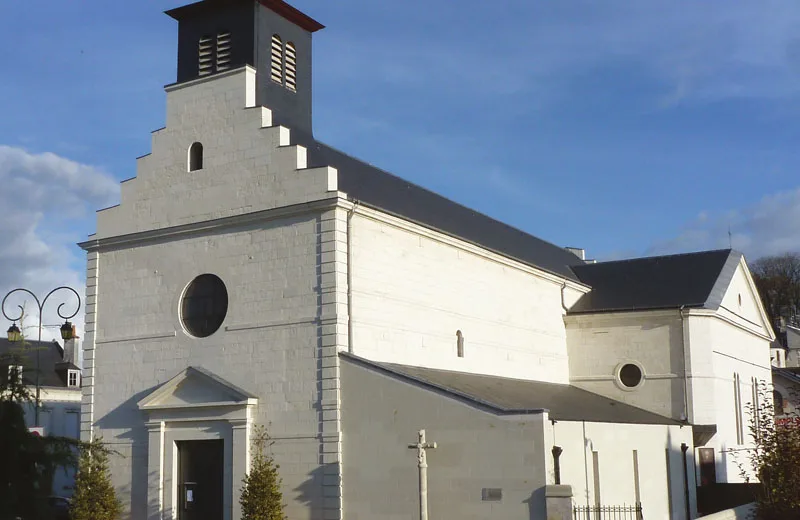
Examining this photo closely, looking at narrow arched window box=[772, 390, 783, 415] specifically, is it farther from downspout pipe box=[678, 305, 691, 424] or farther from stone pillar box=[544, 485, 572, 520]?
stone pillar box=[544, 485, 572, 520]

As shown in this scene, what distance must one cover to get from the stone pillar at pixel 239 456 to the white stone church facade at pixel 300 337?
0.15 feet

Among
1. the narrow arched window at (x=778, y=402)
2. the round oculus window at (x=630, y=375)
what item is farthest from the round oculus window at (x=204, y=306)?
the narrow arched window at (x=778, y=402)

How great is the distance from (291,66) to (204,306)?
756 centimetres

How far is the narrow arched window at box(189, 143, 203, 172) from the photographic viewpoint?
25500 millimetres

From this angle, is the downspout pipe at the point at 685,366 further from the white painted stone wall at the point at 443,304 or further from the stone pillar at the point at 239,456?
the stone pillar at the point at 239,456

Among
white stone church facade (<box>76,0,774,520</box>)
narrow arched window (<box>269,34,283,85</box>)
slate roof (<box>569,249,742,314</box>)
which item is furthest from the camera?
slate roof (<box>569,249,742,314</box>)

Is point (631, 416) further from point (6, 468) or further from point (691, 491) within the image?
point (6, 468)

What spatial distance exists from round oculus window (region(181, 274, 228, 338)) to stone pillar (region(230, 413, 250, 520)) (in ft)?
9.24

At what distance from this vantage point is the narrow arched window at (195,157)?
83.7 ft

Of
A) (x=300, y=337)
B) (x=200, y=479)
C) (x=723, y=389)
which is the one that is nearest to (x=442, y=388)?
(x=300, y=337)

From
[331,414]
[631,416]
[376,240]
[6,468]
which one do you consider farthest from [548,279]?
[6,468]

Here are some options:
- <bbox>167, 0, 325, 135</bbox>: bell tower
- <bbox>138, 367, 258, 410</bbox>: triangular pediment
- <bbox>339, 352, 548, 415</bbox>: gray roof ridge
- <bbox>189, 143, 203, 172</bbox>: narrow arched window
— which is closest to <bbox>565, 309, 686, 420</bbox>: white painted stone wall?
<bbox>167, 0, 325, 135</bbox>: bell tower

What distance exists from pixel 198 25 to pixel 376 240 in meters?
8.35

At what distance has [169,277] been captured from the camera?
Result: 83.2ft
